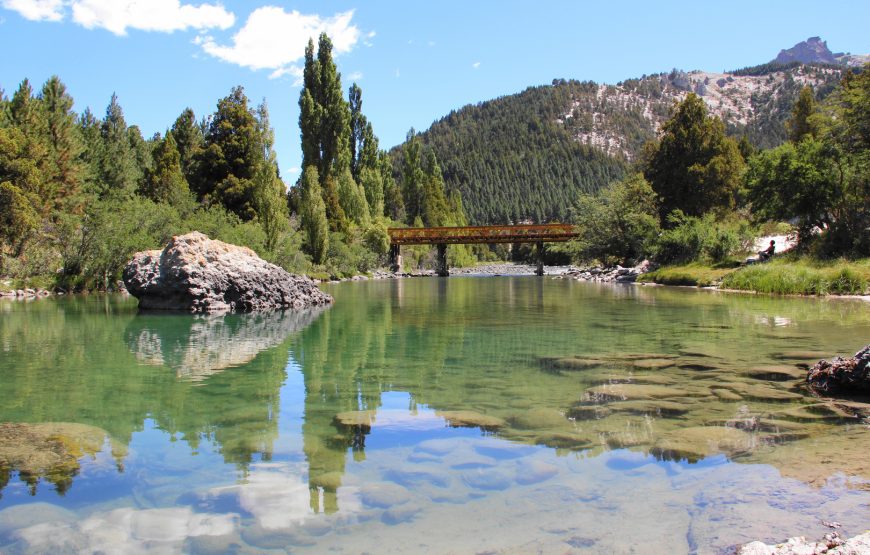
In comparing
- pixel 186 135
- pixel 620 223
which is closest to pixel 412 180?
pixel 186 135

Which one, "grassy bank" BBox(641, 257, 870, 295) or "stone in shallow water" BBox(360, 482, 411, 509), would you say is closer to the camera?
"stone in shallow water" BBox(360, 482, 411, 509)

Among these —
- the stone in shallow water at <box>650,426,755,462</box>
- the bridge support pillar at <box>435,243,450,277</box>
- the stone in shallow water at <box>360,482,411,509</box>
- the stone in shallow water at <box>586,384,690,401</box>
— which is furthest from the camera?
the bridge support pillar at <box>435,243,450,277</box>

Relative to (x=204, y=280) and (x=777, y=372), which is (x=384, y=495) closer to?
(x=777, y=372)

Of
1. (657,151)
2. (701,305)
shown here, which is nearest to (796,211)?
(701,305)

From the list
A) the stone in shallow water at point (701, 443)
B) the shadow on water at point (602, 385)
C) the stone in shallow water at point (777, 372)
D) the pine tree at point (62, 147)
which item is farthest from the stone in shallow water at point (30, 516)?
the pine tree at point (62, 147)

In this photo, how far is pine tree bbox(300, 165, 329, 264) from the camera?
49.7 m

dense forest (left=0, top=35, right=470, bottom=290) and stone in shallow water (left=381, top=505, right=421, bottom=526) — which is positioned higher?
dense forest (left=0, top=35, right=470, bottom=290)

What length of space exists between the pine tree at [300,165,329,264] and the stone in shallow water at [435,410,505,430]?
43.7m

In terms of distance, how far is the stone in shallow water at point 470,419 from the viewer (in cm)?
664

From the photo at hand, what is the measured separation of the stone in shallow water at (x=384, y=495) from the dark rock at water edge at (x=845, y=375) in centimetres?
585

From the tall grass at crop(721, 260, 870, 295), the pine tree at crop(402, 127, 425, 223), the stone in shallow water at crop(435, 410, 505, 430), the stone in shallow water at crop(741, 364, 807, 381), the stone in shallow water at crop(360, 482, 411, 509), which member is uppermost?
the pine tree at crop(402, 127, 425, 223)

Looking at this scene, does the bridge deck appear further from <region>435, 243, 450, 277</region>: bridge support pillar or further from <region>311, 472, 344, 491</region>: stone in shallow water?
<region>311, 472, 344, 491</region>: stone in shallow water

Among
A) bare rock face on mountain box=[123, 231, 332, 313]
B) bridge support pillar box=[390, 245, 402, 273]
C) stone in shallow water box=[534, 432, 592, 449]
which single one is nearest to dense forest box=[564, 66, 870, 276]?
bridge support pillar box=[390, 245, 402, 273]

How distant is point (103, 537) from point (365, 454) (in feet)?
7.36
